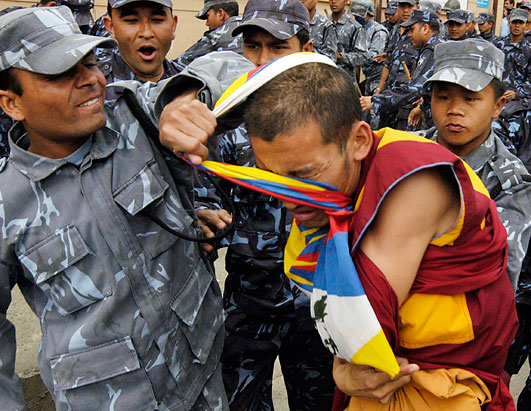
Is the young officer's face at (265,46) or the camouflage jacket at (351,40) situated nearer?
the young officer's face at (265,46)

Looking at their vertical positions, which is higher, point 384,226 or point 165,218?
point 384,226

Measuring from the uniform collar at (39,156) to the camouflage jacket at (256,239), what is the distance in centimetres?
72

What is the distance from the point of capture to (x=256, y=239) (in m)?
2.42

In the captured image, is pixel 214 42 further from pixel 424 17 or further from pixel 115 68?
pixel 424 17

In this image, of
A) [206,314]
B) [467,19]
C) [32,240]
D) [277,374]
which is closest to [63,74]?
[32,240]

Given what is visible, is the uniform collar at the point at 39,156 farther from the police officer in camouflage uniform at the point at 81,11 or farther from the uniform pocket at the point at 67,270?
the police officer in camouflage uniform at the point at 81,11

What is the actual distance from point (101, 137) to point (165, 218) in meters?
0.34

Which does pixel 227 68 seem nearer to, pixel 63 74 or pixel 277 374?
pixel 63 74

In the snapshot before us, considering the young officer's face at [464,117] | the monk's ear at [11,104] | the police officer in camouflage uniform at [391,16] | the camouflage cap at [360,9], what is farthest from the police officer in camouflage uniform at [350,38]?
the monk's ear at [11,104]

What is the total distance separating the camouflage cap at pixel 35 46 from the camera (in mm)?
1554

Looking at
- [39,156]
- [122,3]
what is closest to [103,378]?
[39,156]

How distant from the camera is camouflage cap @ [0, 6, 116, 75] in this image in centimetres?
155

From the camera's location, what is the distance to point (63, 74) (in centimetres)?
161

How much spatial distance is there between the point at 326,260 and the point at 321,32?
5.97 meters
